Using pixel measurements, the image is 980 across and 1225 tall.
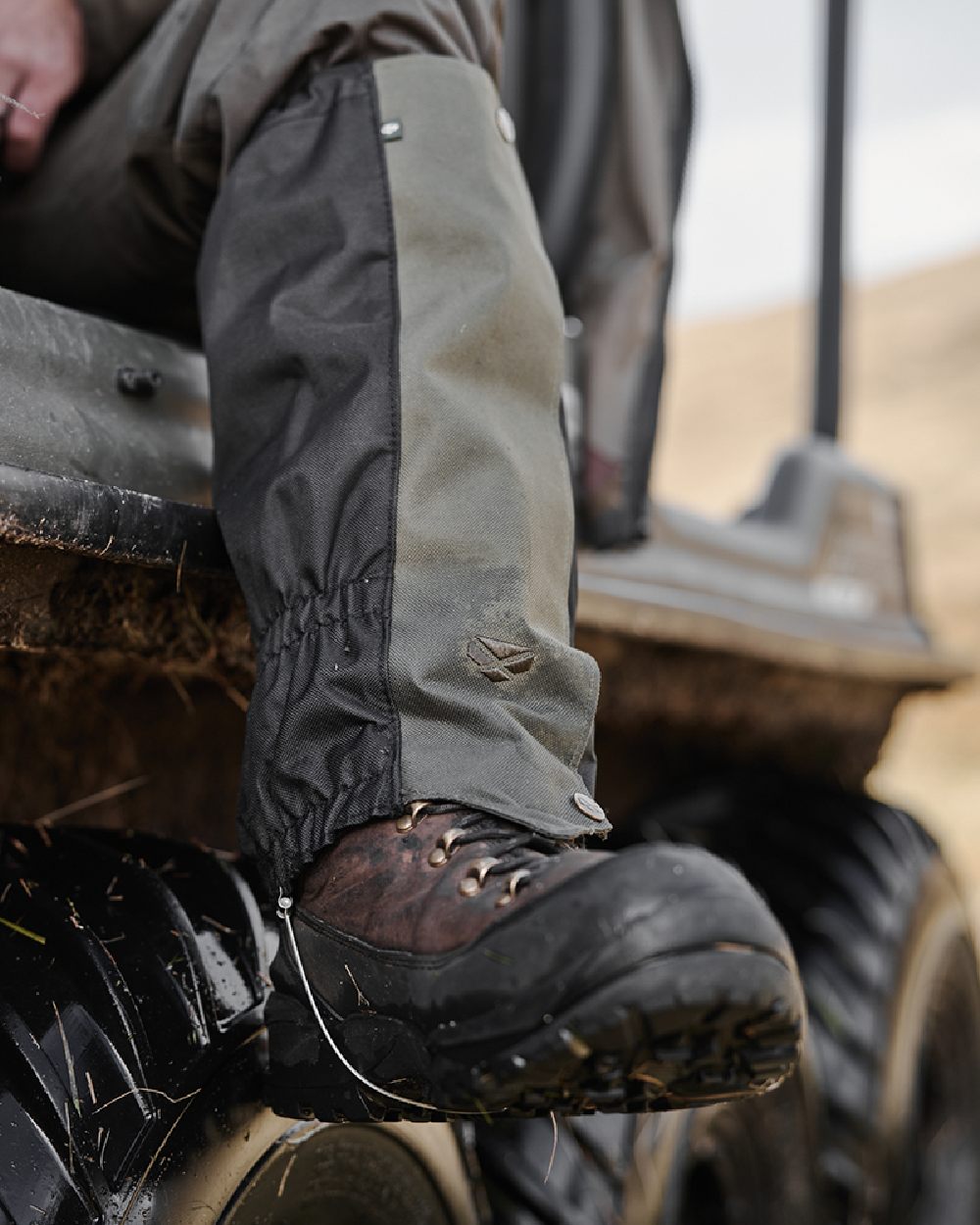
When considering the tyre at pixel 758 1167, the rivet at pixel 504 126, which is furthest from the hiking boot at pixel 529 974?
the tyre at pixel 758 1167

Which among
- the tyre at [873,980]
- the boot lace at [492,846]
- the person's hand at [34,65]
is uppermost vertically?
the person's hand at [34,65]

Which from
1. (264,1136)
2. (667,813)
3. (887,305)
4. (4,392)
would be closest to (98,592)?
(4,392)

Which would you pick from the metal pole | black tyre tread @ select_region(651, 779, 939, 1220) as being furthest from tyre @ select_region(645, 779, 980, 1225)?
the metal pole

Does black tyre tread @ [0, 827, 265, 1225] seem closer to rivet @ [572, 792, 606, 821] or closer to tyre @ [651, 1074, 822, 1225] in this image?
rivet @ [572, 792, 606, 821]

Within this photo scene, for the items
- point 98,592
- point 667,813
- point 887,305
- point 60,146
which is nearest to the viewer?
point 98,592

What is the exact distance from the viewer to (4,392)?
0.90 m

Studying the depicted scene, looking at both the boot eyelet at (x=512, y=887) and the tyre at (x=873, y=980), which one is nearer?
the boot eyelet at (x=512, y=887)

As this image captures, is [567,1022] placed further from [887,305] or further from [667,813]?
[887,305]

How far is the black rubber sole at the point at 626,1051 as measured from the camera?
0.73m

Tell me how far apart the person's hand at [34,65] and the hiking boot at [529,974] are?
0.59 metres

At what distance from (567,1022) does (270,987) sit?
1.03 feet

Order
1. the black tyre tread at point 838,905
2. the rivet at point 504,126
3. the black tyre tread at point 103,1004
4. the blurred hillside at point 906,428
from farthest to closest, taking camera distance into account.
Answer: the blurred hillside at point 906,428 → the black tyre tread at point 838,905 → the rivet at point 504,126 → the black tyre tread at point 103,1004

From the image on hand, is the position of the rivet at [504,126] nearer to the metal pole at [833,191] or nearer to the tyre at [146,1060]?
the tyre at [146,1060]

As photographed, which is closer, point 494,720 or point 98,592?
point 494,720
